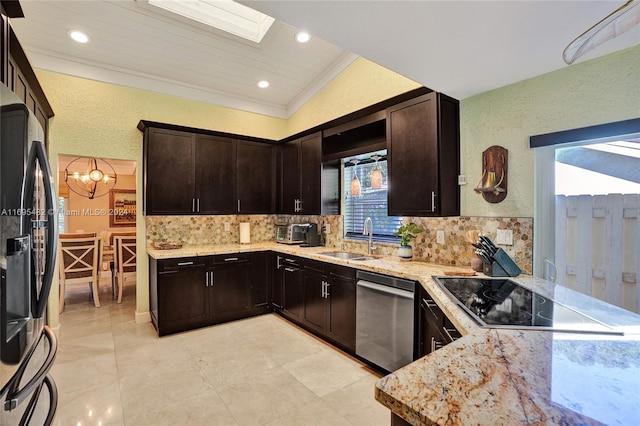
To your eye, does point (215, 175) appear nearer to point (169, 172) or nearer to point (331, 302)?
point (169, 172)

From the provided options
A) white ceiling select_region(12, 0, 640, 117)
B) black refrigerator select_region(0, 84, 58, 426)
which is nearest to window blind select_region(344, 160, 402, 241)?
white ceiling select_region(12, 0, 640, 117)

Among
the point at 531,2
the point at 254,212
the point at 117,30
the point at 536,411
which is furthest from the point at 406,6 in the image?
the point at 254,212

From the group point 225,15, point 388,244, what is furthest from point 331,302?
point 225,15

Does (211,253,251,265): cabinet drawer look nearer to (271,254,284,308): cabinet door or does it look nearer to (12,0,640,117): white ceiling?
(271,254,284,308): cabinet door

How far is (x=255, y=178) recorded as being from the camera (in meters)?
4.53

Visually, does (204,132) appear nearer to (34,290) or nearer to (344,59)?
(344,59)

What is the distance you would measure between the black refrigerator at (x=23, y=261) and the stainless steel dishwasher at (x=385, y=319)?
2125mm

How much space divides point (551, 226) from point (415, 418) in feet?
7.37

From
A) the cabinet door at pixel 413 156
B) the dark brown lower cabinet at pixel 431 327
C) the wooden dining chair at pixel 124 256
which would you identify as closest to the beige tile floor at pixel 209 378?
the dark brown lower cabinet at pixel 431 327

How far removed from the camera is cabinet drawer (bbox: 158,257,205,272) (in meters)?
3.48

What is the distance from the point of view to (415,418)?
2.46 ft

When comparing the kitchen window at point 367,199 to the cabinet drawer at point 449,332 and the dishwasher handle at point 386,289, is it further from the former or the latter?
the cabinet drawer at point 449,332

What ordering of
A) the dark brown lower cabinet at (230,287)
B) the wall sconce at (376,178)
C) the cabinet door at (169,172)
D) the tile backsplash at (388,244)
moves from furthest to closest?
the dark brown lower cabinet at (230,287)
the cabinet door at (169,172)
the wall sconce at (376,178)
the tile backsplash at (388,244)

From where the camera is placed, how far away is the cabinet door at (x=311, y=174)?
392 cm
